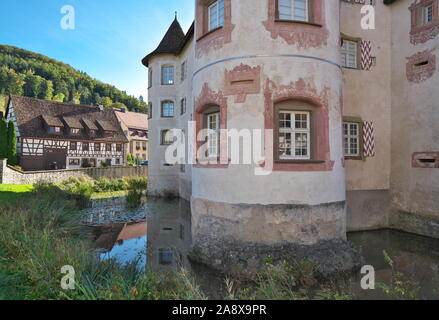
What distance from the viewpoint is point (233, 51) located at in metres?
7.16

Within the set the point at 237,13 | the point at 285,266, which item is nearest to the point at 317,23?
the point at 237,13

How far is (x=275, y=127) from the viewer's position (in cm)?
688

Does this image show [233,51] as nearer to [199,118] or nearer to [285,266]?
[199,118]

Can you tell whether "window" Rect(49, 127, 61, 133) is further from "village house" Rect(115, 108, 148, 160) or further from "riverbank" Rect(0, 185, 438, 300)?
"riverbank" Rect(0, 185, 438, 300)

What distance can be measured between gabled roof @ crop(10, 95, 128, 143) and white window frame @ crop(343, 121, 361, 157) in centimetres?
3382

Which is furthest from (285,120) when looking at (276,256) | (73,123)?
(73,123)

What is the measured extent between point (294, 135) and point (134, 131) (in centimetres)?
5282

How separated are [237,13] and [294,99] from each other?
2489 millimetres

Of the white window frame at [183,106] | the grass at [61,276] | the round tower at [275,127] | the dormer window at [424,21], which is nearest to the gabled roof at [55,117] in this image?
the white window frame at [183,106]

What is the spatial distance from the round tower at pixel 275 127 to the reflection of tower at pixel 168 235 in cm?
81

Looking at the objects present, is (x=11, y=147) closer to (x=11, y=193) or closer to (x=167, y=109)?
(x=11, y=193)

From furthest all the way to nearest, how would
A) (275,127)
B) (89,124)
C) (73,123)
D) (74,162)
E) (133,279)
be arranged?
(89,124)
(74,162)
(73,123)
(275,127)
(133,279)

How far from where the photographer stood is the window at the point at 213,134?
26.0 ft

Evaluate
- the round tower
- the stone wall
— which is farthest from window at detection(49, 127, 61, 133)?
the round tower
